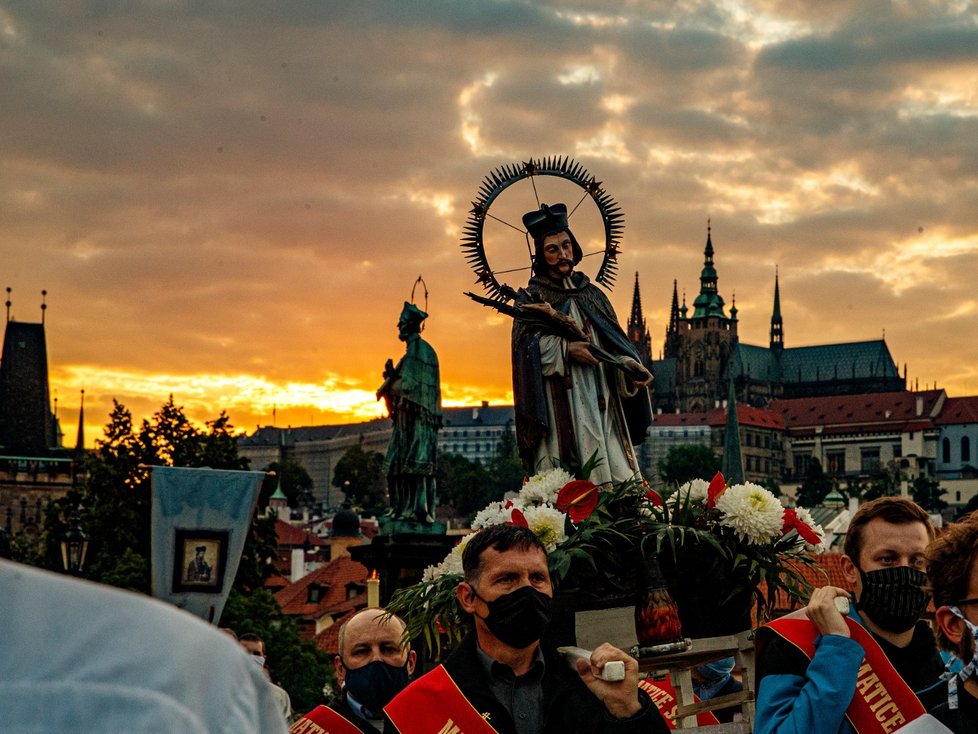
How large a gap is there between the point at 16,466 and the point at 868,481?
87049 mm

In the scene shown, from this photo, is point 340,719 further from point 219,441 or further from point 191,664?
point 219,441

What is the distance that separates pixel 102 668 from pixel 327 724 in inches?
166

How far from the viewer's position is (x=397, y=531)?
54.3 feet

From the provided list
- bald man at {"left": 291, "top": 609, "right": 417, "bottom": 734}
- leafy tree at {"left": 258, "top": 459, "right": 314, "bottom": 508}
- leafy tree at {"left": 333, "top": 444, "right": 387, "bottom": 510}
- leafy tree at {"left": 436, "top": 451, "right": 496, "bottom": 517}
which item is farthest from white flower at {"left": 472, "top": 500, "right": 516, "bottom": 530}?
leafy tree at {"left": 258, "top": 459, "right": 314, "bottom": 508}

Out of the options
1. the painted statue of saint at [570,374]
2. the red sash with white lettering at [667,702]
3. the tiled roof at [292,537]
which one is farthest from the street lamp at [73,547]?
the tiled roof at [292,537]

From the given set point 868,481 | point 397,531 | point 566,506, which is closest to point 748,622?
point 566,506

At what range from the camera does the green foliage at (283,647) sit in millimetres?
36844

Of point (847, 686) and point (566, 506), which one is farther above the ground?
point (566, 506)

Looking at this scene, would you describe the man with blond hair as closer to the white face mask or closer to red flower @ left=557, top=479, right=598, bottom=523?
the white face mask

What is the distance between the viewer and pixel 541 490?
6.14m

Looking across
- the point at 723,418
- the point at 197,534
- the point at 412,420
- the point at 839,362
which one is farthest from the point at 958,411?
the point at 197,534

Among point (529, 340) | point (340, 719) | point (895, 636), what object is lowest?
point (340, 719)

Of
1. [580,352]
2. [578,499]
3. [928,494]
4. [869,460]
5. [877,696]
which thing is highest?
[869,460]

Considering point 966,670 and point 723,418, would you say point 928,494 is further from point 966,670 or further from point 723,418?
point 966,670
